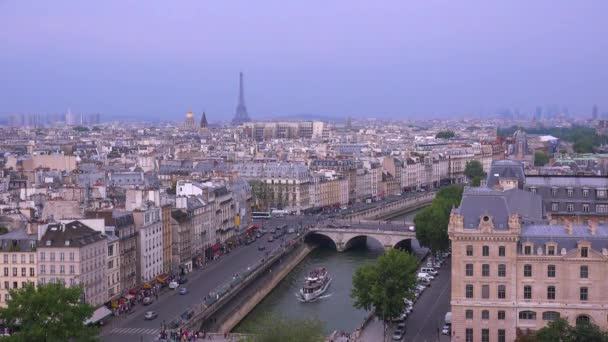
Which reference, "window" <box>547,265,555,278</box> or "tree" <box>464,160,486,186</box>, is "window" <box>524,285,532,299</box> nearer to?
"window" <box>547,265,555,278</box>

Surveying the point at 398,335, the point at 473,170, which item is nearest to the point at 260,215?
the point at 398,335

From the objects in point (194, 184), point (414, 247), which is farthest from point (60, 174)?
point (414, 247)

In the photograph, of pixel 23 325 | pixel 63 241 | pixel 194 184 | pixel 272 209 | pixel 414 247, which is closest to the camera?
pixel 23 325

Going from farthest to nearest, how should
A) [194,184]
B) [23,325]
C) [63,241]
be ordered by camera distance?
[194,184] → [63,241] → [23,325]

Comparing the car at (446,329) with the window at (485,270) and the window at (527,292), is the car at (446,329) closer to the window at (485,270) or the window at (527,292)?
the window at (485,270)

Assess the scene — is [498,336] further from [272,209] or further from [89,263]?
[272,209]

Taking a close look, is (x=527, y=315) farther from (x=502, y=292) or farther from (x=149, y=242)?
(x=149, y=242)

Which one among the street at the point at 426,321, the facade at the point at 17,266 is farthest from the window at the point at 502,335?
the facade at the point at 17,266
